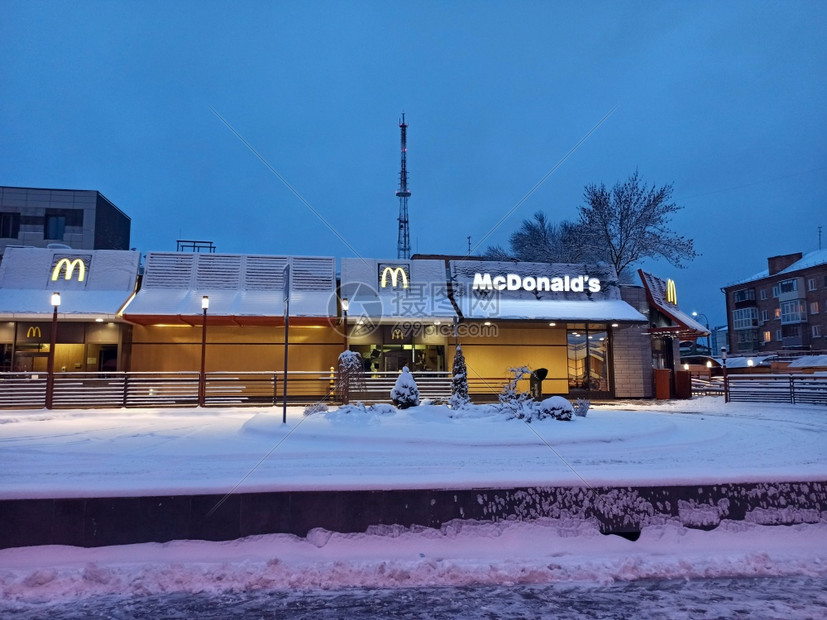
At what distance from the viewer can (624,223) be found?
103 feet

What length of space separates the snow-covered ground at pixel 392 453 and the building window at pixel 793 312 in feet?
164

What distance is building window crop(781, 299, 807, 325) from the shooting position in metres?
53.7

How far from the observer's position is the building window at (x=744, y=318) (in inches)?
2393

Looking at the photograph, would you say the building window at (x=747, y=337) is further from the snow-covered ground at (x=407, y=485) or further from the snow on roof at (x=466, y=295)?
the snow-covered ground at (x=407, y=485)

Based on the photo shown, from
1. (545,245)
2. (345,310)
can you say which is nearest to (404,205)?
(545,245)

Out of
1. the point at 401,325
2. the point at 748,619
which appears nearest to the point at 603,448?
the point at 748,619

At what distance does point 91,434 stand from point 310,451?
5074 mm

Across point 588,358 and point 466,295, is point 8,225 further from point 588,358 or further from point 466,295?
point 588,358

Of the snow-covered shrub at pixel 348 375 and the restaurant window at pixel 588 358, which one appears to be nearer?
the snow-covered shrub at pixel 348 375

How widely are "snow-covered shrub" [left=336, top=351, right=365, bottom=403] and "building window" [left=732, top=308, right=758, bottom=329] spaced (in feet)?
194

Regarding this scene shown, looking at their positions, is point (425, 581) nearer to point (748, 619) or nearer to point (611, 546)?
point (611, 546)

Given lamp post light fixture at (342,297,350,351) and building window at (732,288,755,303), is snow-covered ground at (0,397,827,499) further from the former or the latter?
building window at (732,288,755,303)

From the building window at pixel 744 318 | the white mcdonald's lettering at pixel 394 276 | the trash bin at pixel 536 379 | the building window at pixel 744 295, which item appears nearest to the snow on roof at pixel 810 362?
the white mcdonald's lettering at pixel 394 276

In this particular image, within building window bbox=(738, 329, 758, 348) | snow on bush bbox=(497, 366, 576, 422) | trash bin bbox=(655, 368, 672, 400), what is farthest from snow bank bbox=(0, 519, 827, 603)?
building window bbox=(738, 329, 758, 348)
